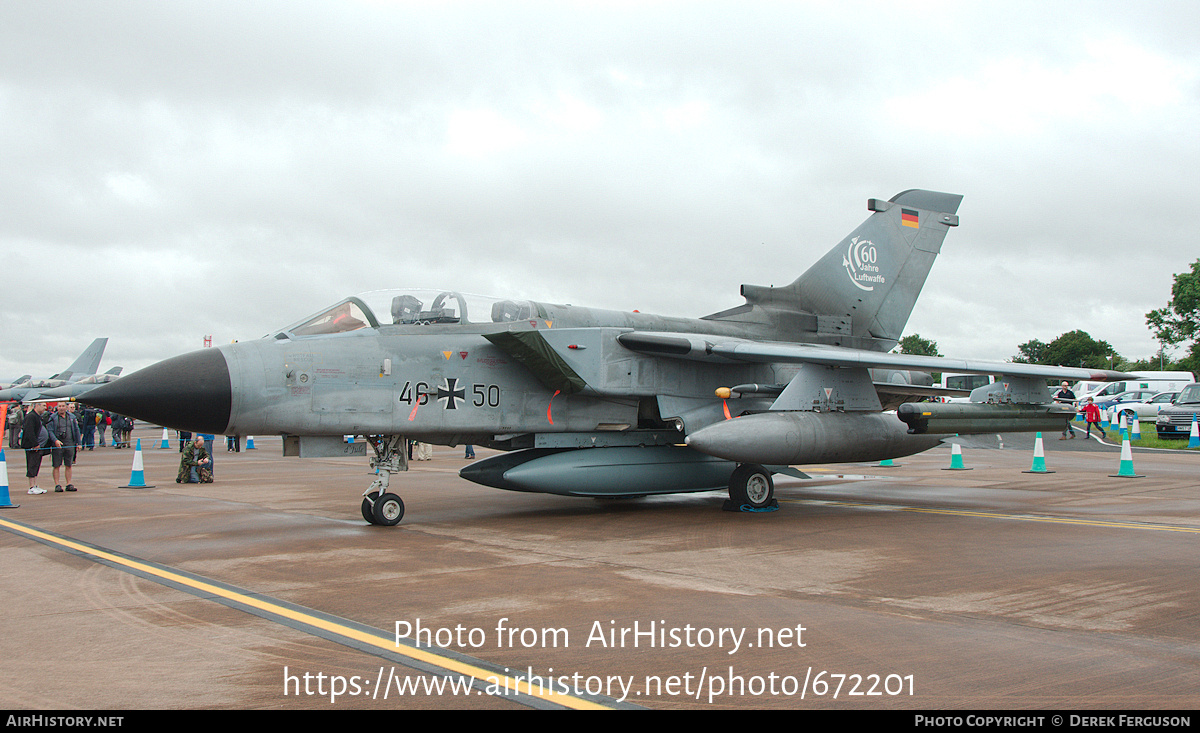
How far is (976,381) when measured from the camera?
123 ft

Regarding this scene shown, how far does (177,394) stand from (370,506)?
2.51 metres

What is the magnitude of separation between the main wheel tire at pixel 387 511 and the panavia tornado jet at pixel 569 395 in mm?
16

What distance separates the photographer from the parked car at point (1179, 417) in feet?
83.4

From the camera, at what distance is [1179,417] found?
2552 centimetres

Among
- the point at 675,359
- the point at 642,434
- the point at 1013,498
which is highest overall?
the point at 675,359

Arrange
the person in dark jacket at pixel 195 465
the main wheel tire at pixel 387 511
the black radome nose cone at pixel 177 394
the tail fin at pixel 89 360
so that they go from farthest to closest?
the tail fin at pixel 89 360, the person in dark jacket at pixel 195 465, the main wheel tire at pixel 387 511, the black radome nose cone at pixel 177 394

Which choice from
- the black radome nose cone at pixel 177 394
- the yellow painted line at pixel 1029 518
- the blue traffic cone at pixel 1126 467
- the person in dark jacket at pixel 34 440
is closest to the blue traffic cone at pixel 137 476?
the person in dark jacket at pixel 34 440

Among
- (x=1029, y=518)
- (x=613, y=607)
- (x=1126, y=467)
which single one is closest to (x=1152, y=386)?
(x=1126, y=467)

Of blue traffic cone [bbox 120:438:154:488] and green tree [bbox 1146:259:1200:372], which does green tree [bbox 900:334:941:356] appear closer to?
Answer: green tree [bbox 1146:259:1200:372]

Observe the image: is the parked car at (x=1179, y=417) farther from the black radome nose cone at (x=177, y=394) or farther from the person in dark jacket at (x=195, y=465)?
the black radome nose cone at (x=177, y=394)

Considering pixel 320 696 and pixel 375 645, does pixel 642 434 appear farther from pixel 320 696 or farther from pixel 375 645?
pixel 320 696
